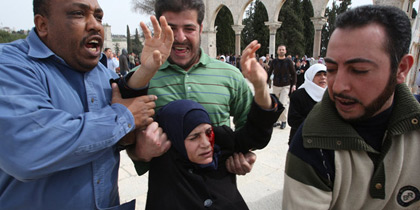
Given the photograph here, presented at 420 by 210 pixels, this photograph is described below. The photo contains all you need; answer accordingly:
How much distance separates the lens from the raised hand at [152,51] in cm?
130

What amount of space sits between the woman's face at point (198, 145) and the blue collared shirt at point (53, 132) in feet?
1.24

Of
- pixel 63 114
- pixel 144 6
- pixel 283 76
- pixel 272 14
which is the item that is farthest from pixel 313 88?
pixel 144 6

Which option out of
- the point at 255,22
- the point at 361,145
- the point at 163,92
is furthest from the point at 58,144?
the point at 255,22

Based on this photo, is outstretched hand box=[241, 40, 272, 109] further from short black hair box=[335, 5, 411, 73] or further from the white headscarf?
the white headscarf

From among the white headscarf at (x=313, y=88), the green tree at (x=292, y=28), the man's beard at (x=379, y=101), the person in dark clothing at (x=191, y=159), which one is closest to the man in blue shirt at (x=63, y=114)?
the person in dark clothing at (x=191, y=159)

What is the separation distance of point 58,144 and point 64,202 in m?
0.37

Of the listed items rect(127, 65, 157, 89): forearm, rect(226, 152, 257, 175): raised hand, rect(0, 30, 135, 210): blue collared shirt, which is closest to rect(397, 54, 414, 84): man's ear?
rect(226, 152, 257, 175): raised hand

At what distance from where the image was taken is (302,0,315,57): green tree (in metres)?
37.0

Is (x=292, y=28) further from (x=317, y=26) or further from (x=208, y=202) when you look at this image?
(x=208, y=202)

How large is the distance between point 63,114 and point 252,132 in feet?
3.29

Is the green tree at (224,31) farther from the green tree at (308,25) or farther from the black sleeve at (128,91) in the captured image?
the black sleeve at (128,91)

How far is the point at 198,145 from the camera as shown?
58.2 inches

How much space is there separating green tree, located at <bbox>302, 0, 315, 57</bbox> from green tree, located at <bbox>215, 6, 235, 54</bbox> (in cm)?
1160

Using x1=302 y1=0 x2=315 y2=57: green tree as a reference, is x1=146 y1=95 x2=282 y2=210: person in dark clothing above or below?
below
